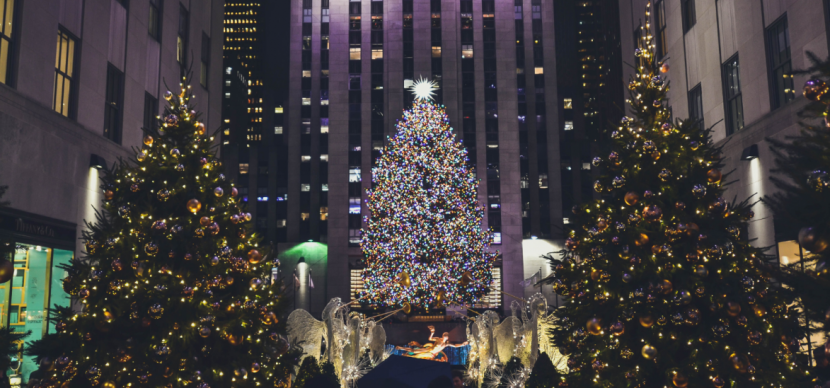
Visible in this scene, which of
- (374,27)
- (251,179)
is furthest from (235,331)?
(251,179)

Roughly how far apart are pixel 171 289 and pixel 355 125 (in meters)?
48.9

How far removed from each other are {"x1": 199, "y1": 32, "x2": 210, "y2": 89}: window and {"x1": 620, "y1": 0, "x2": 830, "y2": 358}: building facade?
753 inches

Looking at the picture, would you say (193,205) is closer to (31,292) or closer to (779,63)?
(31,292)

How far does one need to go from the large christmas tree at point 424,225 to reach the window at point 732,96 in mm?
17272

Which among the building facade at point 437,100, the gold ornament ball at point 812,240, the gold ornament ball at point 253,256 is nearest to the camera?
the gold ornament ball at point 812,240

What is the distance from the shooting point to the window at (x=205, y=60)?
25.7m

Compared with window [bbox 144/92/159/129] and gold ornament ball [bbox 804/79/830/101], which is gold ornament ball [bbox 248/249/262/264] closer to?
gold ornament ball [bbox 804/79/830/101]

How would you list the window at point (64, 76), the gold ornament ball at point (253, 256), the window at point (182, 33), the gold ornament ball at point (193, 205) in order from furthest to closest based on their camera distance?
the window at point (182, 33) → the window at point (64, 76) → the gold ornament ball at point (253, 256) → the gold ornament ball at point (193, 205)

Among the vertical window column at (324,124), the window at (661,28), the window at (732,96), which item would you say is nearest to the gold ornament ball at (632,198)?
the window at (732,96)

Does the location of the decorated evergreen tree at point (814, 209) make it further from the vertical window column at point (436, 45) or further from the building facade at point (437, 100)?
the vertical window column at point (436, 45)

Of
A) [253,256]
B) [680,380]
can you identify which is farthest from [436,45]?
[680,380]

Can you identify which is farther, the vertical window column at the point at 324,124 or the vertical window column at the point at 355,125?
the vertical window column at the point at 324,124

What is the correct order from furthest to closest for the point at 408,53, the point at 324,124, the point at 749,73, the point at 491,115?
the point at 324,124, the point at 408,53, the point at 491,115, the point at 749,73

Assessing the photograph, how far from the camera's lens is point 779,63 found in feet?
55.4
